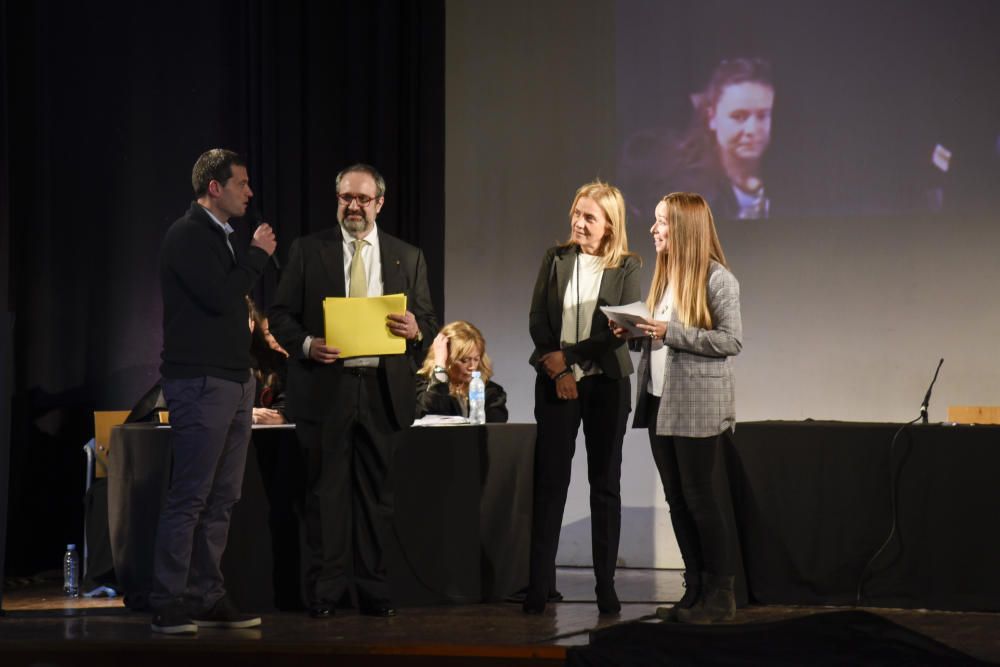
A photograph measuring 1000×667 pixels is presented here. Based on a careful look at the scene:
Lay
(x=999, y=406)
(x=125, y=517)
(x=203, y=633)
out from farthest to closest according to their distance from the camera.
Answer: (x=999, y=406) < (x=125, y=517) < (x=203, y=633)

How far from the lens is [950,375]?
237 inches

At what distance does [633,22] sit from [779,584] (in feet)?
11.2

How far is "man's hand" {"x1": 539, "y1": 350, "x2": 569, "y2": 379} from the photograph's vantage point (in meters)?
4.09

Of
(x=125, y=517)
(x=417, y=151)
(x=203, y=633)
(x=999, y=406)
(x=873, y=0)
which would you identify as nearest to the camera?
(x=203, y=633)

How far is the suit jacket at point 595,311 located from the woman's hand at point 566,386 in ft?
0.19

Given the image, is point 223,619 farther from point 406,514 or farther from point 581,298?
point 581,298

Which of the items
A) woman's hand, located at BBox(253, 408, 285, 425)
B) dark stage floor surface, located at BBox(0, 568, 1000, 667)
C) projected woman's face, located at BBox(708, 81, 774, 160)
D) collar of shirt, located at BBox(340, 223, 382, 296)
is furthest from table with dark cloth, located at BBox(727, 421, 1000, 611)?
projected woman's face, located at BBox(708, 81, 774, 160)

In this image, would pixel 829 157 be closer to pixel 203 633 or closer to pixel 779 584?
pixel 779 584

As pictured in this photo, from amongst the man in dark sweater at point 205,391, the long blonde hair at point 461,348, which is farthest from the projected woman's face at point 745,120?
the man in dark sweater at point 205,391

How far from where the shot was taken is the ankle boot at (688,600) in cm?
399

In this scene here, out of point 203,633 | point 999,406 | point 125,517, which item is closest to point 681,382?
point 203,633

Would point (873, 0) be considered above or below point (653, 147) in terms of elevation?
above

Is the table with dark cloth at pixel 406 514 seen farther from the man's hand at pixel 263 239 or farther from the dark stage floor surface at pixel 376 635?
the man's hand at pixel 263 239

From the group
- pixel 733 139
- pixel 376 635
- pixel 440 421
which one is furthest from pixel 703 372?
pixel 733 139
